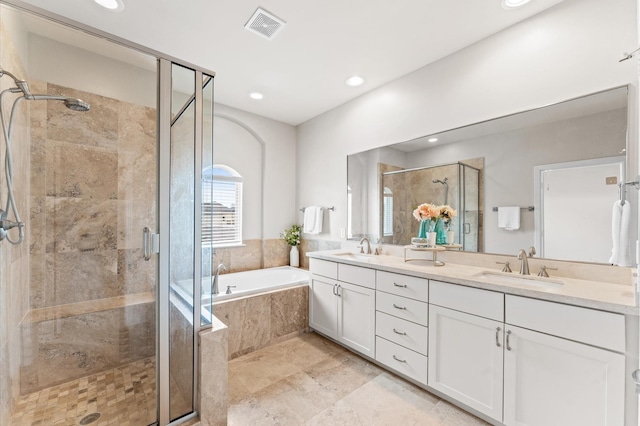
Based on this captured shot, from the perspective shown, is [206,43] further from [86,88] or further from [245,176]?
[245,176]

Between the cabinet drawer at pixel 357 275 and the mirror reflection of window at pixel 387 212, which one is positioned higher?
the mirror reflection of window at pixel 387 212

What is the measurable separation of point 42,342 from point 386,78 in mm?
3572

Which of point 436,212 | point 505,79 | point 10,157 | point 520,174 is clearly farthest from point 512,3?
point 10,157

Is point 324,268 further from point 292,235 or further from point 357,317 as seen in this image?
point 292,235

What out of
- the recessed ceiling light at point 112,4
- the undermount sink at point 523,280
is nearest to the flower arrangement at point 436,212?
the undermount sink at point 523,280

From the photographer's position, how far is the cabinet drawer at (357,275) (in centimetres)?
233

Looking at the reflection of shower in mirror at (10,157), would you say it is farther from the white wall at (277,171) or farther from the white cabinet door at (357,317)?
the white cabinet door at (357,317)

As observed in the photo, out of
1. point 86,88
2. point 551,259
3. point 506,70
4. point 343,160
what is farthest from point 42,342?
point 506,70

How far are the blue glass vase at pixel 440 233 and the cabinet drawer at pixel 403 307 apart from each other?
2.23ft

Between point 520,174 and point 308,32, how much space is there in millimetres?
1947

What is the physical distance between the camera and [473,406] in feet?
5.49

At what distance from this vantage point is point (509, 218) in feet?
6.61

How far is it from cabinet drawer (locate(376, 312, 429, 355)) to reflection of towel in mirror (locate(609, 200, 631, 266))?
118 cm

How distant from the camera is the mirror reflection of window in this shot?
9.39ft
